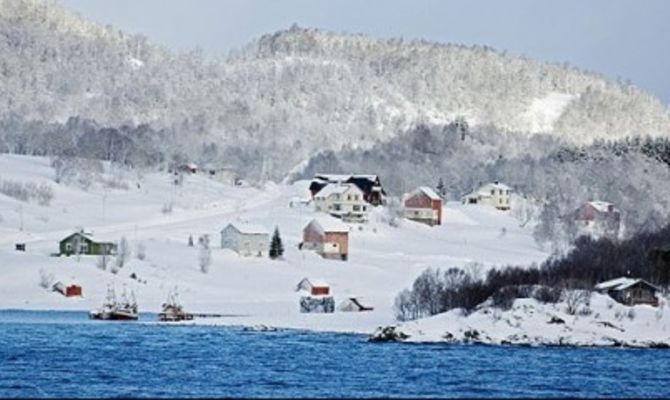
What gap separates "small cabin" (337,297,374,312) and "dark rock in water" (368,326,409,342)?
645 inches

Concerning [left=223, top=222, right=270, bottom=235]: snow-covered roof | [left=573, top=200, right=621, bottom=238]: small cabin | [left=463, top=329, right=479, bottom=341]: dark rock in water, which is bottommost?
[left=463, top=329, right=479, bottom=341]: dark rock in water

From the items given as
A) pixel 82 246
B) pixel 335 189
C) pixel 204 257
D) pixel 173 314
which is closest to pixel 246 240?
pixel 204 257

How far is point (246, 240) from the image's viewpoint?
348 ft

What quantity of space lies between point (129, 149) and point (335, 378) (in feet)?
431

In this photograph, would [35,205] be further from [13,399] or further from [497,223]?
[13,399]

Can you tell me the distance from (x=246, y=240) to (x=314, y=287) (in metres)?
17.8

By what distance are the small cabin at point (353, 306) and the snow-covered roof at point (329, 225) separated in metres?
27.1

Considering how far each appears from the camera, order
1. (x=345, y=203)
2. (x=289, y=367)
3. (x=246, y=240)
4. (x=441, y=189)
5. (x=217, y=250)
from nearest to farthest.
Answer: (x=289, y=367) < (x=217, y=250) < (x=246, y=240) < (x=345, y=203) < (x=441, y=189)

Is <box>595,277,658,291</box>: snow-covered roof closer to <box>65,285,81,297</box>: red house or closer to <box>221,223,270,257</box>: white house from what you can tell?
<box>65,285,81,297</box>: red house

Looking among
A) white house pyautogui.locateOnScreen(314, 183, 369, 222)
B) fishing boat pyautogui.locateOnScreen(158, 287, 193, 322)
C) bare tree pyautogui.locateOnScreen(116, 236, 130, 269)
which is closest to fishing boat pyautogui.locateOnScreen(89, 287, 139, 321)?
fishing boat pyautogui.locateOnScreen(158, 287, 193, 322)

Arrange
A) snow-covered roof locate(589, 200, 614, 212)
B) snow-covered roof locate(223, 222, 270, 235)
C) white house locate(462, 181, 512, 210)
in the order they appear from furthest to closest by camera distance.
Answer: white house locate(462, 181, 512, 210) → snow-covered roof locate(589, 200, 614, 212) → snow-covered roof locate(223, 222, 270, 235)

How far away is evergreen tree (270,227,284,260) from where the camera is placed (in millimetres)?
105625

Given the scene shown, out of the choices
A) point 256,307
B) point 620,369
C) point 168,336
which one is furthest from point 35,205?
point 620,369

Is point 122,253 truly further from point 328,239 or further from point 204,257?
point 328,239
